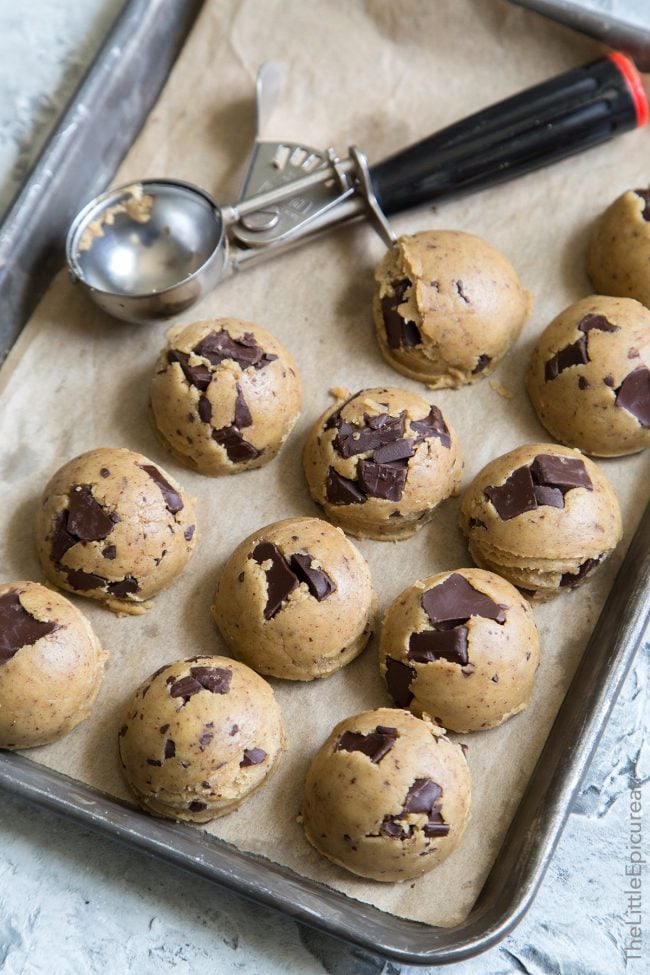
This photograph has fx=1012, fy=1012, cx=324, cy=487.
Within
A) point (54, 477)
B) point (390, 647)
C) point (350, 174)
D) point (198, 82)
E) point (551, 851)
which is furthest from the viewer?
point (198, 82)

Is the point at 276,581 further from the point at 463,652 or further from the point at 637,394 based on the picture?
the point at 637,394

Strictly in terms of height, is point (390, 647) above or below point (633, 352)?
below

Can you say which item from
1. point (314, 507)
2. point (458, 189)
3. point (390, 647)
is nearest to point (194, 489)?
point (314, 507)

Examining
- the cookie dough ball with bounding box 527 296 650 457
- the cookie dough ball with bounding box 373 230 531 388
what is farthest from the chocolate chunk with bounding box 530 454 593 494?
the cookie dough ball with bounding box 373 230 531 388

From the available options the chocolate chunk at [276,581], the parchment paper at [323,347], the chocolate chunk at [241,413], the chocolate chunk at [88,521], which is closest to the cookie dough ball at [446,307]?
the parchment paper at [323,347]

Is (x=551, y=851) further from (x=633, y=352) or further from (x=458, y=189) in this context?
(x=458, y=189)
